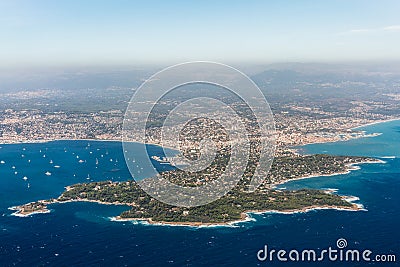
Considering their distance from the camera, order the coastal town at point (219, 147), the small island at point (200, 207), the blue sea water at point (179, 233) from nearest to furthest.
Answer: the blue sea water at point (179, 233) → the small island at point (200, 207) → the coastal town at point (219, 147)

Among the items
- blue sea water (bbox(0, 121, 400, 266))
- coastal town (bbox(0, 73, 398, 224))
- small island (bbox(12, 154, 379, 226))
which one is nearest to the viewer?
blue sea water (bbox(0, 121, 400, 266))

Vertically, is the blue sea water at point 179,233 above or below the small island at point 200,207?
below

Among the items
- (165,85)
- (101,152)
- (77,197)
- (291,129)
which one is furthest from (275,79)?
(165,85)

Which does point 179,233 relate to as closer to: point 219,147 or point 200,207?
point 200,207

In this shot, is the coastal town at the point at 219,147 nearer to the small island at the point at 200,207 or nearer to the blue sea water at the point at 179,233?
the small island at the point at 200,207

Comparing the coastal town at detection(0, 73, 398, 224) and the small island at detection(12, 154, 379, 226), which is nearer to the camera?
the small island at detection(12, 154, 379, 226)

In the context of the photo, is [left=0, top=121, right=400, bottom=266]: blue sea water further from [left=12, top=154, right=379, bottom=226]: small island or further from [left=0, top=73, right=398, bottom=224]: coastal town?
[left=0, top=73, right=398, bottom=224]: coastal town

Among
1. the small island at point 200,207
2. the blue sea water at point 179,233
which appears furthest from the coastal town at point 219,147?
the blue sea water at point 179,233

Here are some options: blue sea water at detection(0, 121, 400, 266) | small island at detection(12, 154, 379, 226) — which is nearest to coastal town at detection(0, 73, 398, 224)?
small island at detection(12, 154, 379, 226)

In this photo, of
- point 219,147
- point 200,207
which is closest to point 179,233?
point 200,207

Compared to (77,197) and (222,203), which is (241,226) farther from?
(77,197)
